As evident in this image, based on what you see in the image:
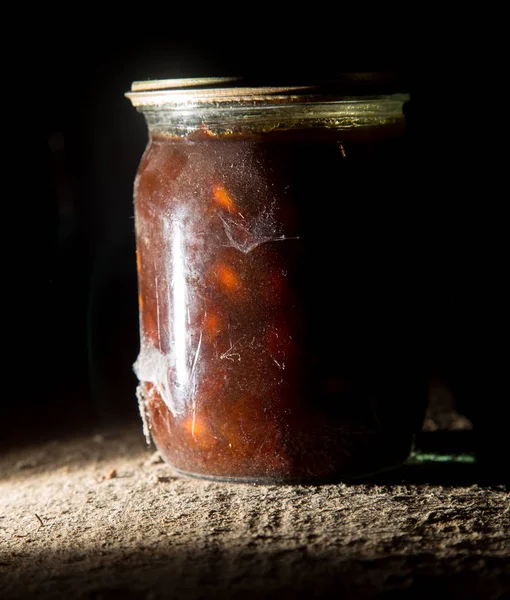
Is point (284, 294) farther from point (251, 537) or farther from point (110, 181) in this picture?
point (110, 181)

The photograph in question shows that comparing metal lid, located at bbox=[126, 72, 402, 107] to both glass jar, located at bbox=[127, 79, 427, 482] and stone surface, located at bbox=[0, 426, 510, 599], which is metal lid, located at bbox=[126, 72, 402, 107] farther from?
stone surface, located at bbox=[0, 426, 510, 599]

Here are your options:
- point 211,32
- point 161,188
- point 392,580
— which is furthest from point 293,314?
point 211,32

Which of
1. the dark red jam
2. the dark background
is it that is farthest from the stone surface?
the dark background

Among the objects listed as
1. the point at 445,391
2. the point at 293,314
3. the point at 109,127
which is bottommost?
the point at 445,391

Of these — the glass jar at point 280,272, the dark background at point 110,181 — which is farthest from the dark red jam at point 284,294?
the dark background at point 110,181

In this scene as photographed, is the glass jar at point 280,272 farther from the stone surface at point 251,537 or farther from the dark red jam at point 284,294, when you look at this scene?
the stone surface at point 251,537

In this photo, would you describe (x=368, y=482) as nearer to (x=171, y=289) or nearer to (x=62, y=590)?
(x=171, y=289)
